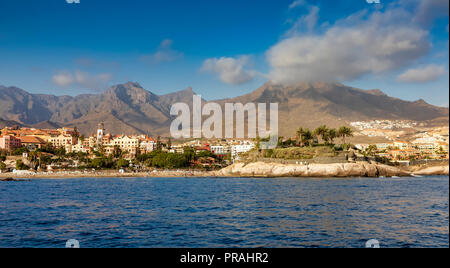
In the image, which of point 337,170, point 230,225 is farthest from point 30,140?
point 230,225

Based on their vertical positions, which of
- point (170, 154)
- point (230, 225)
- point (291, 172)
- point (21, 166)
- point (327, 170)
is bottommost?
point (291, 172)

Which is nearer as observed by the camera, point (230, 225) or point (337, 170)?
point (230, 225)

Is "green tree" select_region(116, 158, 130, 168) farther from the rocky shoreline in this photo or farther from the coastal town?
the rocky shoreline

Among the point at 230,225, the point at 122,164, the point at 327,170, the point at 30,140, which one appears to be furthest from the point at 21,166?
the point at 230,225

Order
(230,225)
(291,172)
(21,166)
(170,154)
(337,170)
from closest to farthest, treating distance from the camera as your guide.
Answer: (230,225) < (337,170) < (291,172) < (21,166) < (170,154)

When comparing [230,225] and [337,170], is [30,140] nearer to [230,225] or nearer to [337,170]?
[337,170]

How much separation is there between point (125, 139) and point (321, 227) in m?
168

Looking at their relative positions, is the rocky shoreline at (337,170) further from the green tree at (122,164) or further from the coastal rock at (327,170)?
the green tree at (122,164)

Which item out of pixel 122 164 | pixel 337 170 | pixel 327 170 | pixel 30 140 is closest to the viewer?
pixel 337 170

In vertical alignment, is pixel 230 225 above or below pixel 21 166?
above

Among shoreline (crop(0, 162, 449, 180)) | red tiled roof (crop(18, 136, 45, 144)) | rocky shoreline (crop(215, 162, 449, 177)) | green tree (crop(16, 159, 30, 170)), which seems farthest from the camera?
red tiled roof (crop(18, 136, 45, 144))

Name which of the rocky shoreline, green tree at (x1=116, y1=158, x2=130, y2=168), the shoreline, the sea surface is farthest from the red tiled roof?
the sea surface
